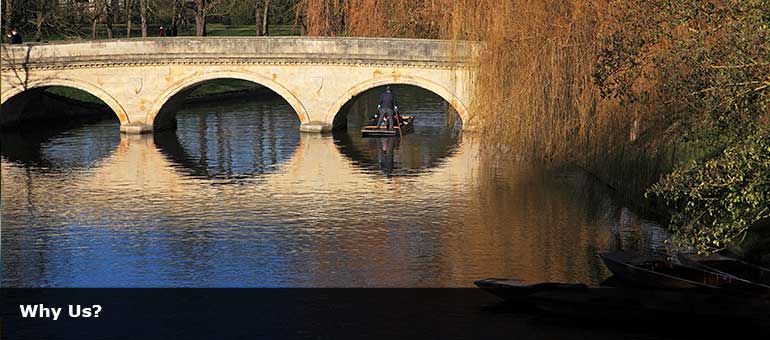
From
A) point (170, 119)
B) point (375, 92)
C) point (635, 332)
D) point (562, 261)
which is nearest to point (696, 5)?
point (635, 332)

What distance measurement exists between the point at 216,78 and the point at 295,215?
603 inches

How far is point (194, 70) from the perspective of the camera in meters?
40.9

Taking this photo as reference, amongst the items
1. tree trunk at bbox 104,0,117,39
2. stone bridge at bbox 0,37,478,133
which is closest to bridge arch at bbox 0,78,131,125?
stone bridge at bbox 0,37,478,133

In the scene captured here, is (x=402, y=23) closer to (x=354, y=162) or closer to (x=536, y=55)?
(x=354, y=162)

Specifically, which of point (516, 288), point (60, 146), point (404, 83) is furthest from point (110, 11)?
point (516, 288)

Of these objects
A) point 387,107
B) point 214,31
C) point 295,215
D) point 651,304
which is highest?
point 214,31

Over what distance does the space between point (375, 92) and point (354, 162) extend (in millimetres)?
24293

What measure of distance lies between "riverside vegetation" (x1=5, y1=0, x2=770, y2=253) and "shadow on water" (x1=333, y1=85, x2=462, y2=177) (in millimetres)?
3312

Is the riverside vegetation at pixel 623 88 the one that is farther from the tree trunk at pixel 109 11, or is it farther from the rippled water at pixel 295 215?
the tree trunk at pixel 109 11

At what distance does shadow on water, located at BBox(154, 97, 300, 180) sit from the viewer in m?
34.6

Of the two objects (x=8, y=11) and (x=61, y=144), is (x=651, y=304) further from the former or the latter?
(x=8, y=11)

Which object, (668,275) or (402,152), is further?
(402,152)

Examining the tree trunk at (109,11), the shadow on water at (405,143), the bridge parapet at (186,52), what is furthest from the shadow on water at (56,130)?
the shadow on water at (405,143)

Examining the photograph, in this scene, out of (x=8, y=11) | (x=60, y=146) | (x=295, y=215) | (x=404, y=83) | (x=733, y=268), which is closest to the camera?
(x=733, y=268)
